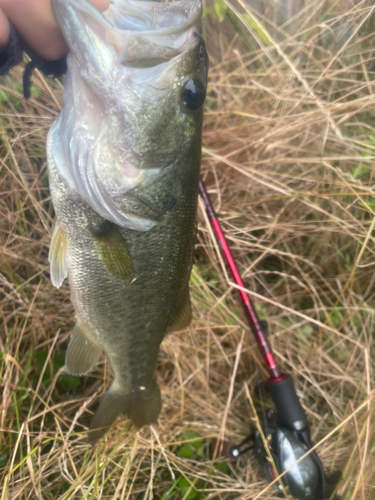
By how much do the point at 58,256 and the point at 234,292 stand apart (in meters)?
1.25

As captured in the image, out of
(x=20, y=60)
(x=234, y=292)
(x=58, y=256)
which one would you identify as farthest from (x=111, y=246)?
(x=234, y=292)

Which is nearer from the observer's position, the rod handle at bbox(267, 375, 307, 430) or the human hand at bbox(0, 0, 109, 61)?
the human hand at bbox(0, 0, 109, 61)

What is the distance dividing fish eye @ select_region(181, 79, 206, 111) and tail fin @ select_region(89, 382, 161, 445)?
109cm

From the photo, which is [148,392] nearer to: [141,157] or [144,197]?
[144,197]

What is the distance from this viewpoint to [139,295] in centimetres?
114

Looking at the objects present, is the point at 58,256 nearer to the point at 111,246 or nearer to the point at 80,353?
the point at 111,246

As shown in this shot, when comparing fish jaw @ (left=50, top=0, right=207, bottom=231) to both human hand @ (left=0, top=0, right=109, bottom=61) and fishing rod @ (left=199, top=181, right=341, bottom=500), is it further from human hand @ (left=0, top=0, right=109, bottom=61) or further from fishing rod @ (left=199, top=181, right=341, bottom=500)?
fishing rod @ (left=199, top=181, right=341, bottom=500)

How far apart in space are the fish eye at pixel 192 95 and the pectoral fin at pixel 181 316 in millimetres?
690

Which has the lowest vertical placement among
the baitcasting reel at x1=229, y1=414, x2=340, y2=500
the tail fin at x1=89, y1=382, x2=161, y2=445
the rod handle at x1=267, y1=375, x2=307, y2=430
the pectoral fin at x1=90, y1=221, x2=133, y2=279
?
the baitcasting reel at x1=229, y1=414, x2=340, y2=500

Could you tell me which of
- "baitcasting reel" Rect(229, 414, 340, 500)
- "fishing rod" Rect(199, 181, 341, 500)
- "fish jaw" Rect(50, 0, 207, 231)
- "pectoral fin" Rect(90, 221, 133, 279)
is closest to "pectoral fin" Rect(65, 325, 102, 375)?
"pectoral fin" Rect(90, 221, 133, 279)

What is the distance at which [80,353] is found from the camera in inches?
50.3

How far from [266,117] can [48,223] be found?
136cm

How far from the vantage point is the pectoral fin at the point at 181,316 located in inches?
51.5

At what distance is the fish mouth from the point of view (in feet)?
2.60
